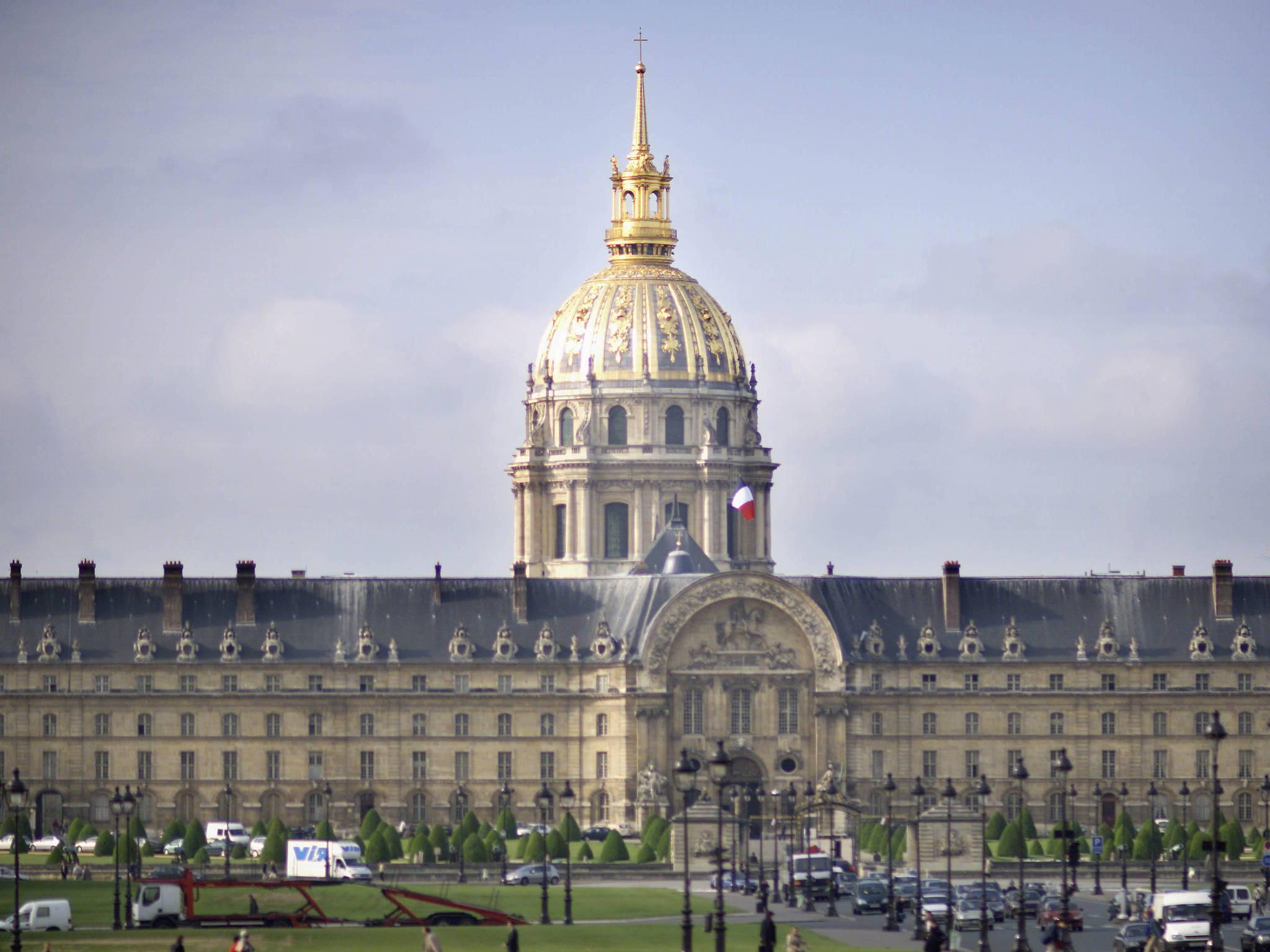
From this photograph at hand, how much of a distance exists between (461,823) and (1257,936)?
174ft

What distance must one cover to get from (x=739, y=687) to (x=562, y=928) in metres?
59.3

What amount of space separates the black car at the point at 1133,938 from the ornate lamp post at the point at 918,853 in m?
6.21

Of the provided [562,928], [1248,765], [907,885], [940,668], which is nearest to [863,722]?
[940,668]

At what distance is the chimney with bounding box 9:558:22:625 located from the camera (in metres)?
164

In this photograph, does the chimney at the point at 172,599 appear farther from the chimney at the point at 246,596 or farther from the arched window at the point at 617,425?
the arched window at the point at 617,425

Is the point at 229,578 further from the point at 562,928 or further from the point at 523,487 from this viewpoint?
the point at 562,928

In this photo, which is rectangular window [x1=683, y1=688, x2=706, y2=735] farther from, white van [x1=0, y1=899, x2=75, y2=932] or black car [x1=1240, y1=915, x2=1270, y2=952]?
black car [x1=1240, y1=915, x2=1270, y2=952]

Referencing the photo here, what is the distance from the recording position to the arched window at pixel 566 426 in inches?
7830

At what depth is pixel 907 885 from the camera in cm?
11812

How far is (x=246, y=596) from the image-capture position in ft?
542

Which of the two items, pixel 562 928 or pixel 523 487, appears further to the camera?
pixel 523 487

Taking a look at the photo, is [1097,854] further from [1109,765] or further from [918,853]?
[1109,765]

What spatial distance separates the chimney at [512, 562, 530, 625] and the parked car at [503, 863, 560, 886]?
37.6 metres

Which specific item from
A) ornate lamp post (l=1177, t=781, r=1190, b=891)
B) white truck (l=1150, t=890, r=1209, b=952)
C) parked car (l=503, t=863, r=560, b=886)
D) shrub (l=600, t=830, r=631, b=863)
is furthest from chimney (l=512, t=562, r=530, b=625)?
white truck (l=1150, t=890, r=1209, b=952)
